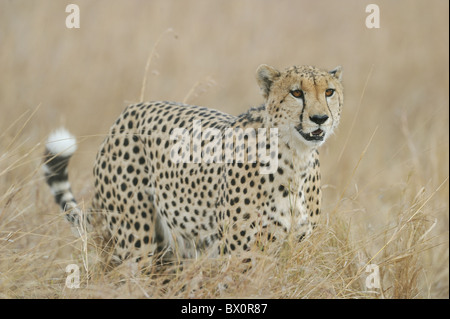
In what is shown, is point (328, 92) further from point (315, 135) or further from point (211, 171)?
point (211, 171)

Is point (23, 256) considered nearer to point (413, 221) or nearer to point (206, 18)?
point (413, 221)

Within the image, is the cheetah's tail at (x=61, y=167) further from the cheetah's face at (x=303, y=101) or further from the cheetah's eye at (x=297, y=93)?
the cheetah's eye at (x=297, y=93)

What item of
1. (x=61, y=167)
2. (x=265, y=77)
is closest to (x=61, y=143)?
(x=61, y=167)

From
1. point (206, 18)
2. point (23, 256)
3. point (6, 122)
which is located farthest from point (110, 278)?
point (206, 18)

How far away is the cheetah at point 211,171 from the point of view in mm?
2498

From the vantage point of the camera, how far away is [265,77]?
2611 millimetres

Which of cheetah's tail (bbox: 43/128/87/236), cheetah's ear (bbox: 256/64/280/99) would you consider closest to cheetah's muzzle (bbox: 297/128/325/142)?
cheetah's ear (bbox: 256/64/280/99)

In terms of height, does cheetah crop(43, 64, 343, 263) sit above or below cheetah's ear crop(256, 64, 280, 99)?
below

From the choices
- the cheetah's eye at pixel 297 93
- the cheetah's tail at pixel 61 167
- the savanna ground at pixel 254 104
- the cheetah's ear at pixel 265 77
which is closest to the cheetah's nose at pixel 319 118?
the cheetah's eye at pixel 297 93

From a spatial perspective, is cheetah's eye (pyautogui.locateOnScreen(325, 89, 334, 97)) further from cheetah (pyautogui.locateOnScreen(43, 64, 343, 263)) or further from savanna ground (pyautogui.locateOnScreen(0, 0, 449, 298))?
savanna ground (pyautogui.locateOnScreen(0, 0, 449, 298))

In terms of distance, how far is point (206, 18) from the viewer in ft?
23.9

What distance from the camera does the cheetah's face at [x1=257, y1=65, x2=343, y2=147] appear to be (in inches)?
93.7

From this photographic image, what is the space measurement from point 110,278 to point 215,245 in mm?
485

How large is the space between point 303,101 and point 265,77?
247 mm
